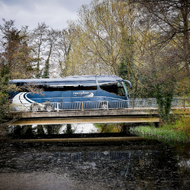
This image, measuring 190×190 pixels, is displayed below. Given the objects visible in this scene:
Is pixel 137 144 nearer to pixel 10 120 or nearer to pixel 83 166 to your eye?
pixel 83 166

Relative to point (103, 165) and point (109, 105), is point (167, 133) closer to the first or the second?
point (109, 105)

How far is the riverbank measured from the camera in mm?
13094

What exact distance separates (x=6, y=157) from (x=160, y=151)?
886cm

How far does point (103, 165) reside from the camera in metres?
8.55

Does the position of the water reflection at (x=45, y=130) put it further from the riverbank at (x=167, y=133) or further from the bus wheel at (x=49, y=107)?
the riverbank at (x=167, y=133)

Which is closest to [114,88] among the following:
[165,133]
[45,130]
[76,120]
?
[76,120]

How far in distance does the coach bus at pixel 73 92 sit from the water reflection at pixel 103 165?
5509 mm

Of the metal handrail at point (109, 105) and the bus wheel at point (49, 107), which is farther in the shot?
the bus wheel at point (49, 107)

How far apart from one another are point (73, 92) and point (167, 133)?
364 inches

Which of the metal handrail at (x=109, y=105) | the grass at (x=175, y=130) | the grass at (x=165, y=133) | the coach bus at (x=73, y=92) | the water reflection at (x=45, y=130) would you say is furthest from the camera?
the water reflection at (x=45, y=130)

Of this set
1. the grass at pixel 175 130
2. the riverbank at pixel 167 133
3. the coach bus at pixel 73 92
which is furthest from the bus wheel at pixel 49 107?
the grass at pixel 175 130

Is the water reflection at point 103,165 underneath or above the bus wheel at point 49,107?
underneath

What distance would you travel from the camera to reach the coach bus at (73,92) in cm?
1700

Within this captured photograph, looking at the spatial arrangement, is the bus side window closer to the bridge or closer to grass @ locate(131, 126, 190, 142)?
the bridge
